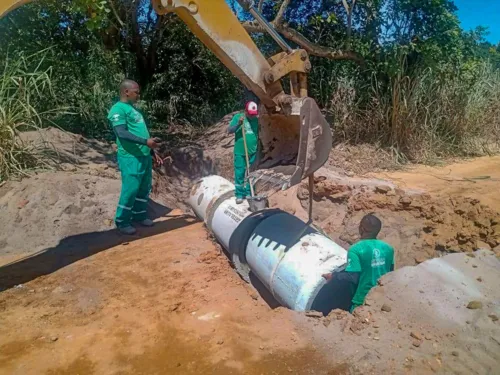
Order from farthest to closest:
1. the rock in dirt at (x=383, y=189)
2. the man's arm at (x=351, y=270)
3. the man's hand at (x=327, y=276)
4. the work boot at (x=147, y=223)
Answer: the work boot at (x=147, y=223) < the rock in dirt at (x=383, y=189) < the man's hand at (x=327, y=276) < the man's arm at (x=351, y=270)

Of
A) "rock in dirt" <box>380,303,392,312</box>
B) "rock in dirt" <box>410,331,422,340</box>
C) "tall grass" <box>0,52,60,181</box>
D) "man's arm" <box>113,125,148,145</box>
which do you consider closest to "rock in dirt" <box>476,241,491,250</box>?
"rock in dirt" <box>380,303,392,312</box>

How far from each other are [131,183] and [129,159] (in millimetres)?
306

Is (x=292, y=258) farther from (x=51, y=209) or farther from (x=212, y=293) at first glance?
(x=51, y=209)

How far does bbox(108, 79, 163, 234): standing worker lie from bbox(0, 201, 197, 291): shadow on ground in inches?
9.3

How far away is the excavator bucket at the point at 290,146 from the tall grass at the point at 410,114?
4.65 m

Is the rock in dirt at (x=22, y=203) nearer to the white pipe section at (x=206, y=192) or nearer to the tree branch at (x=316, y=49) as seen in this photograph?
the white pipe section at (x=206, y=192)

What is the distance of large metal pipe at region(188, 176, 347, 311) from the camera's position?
3.79 meters

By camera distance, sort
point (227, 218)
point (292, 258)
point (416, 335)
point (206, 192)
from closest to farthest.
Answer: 1. point (416, 335)
2. point (292, 258)
3. point (227, 218)
4. point (206, 192)

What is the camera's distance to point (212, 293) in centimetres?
419

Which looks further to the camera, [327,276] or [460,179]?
[460,179]

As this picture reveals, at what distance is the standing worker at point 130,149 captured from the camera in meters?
5.52

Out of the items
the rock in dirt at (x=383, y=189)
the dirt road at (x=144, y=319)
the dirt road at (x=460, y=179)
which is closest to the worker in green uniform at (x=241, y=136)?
the dirt road at (x=144, y=319)

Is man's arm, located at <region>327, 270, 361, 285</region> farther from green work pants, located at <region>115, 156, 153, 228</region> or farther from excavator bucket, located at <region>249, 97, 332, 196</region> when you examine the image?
green work pants, located at <region>115, 156, 153, 228</region>

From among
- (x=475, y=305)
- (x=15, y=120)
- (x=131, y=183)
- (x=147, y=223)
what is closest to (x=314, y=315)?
(x=475, y=305)
